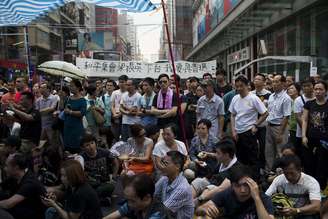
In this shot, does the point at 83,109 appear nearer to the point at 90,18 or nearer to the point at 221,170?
the point at 221,170

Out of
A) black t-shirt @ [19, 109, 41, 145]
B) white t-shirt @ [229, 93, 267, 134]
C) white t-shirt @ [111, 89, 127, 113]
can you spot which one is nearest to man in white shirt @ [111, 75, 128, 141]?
white t-shirt @ [111, 89, 127, 113]

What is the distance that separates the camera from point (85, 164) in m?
6.77

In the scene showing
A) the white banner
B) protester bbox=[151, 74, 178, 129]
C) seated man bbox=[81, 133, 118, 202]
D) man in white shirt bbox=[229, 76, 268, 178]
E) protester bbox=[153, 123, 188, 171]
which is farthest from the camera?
the white banner

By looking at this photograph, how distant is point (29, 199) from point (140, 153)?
2280 millimetres

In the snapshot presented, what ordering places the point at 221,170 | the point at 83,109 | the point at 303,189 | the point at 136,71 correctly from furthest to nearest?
the point at 136,71, the point at 83,109, the point at 221,170, the point at 303,189

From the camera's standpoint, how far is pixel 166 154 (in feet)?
15.4

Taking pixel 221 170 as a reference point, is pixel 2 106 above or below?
above

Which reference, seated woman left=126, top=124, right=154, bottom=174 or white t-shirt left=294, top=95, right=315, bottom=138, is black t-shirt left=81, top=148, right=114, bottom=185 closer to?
seated woman left=126, top=124, right=154, bottom=174

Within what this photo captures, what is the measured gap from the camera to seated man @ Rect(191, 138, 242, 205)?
5.16 m

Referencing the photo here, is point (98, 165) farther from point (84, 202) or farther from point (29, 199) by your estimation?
point (84, 202)

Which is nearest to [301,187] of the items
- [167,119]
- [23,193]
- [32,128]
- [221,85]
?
[23,193]

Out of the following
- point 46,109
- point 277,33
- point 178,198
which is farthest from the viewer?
point 277,33

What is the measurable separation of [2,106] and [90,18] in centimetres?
9737

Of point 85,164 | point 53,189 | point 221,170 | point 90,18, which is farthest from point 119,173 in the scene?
point 90,18
